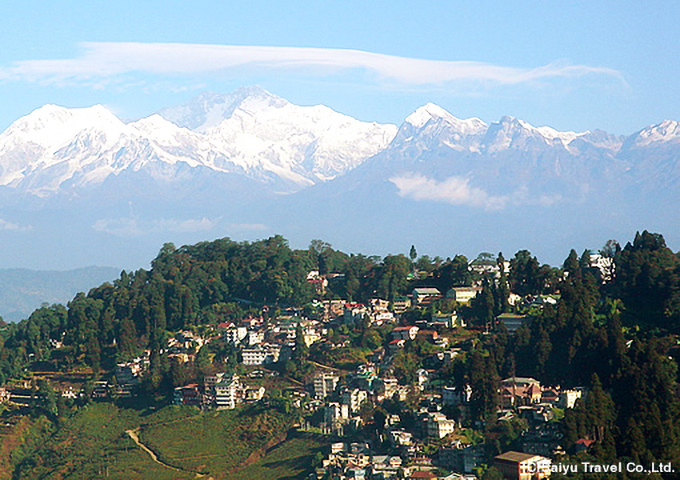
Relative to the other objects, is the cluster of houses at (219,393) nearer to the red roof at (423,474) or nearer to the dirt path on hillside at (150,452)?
the dirt path on hillside at (150,452)

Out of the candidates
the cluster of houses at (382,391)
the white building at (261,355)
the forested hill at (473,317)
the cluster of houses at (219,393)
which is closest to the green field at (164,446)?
the cluster of houses at (219,393)

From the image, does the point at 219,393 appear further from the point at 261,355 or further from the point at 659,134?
the point at 659,134

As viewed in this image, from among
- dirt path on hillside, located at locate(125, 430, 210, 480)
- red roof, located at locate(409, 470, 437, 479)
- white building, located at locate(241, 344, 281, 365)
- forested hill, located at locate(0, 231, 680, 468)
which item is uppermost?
forested hill, located at locate(0, 231, 680, 468)

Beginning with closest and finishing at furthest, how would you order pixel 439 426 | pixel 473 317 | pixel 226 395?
1. pixel 439 426
2. pixel 226 395
3. pixel 473 317

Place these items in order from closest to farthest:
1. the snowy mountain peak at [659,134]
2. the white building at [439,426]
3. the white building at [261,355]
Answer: the white building at [439,426] < the white building at [261,355] < the snowy mountain peak at [659,134]

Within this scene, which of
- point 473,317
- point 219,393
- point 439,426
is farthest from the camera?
point 473,317

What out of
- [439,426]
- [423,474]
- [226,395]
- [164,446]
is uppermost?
[439,426]

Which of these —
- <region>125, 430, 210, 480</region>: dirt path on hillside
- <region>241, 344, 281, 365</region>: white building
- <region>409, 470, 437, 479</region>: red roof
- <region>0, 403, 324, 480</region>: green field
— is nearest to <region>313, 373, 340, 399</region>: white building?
<region>0, 403, 324, 480</region>: green field

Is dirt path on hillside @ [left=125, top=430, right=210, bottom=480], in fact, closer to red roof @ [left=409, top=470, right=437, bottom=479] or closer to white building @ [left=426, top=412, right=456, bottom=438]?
white building @ [left=426, top=412, right=456, bottom=438]

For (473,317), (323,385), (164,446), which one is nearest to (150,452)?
(164,446)

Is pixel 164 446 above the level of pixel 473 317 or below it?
below

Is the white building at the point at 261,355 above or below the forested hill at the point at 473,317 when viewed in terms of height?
below

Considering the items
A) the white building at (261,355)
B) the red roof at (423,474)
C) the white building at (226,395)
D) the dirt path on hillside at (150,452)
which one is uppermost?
the white building at (261,355)
